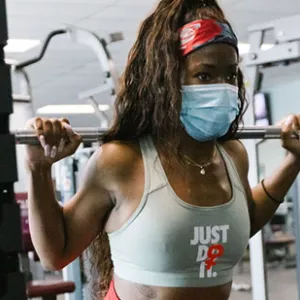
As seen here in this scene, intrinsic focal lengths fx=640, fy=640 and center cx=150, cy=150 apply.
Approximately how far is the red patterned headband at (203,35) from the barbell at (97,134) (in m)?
0.24

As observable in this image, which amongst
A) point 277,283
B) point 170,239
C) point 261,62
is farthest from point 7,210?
point 277,283

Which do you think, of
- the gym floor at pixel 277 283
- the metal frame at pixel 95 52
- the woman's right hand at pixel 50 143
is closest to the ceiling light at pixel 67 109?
the gym floor at pixel 277 283

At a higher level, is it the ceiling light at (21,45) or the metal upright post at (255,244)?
the ceiling light at (21,45)

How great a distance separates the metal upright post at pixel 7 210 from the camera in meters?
0.71

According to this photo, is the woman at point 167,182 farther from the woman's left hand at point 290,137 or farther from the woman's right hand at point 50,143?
the woman's left hand at point 290,137

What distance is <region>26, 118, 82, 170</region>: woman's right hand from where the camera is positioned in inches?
41.6

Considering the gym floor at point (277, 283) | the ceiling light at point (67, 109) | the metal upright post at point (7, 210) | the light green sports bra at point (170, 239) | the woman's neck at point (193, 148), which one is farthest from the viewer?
the ceiling light at point (67, 109)

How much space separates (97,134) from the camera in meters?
1.26

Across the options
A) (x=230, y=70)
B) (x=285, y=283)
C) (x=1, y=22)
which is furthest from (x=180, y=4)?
(x=285, y=283)

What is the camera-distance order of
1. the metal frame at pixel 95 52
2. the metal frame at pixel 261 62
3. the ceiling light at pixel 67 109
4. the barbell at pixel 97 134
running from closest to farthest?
1. the barbell at pixel 97 134
2. the metal frame at pixel 261 62
3. the metal frame at pixel 95 52
4. the ceiling light at pixel 67 109

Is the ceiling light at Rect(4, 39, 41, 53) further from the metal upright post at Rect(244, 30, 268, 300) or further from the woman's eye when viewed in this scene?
the woman's eye

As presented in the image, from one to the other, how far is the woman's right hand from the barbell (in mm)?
14

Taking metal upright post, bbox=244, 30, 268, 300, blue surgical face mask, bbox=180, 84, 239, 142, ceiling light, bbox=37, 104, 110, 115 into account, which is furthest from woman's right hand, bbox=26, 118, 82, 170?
ceiling light, bbox=37, 104, 110, 115

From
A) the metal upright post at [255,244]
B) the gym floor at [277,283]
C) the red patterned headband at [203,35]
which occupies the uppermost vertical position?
the red patterned headband at [203,35]
